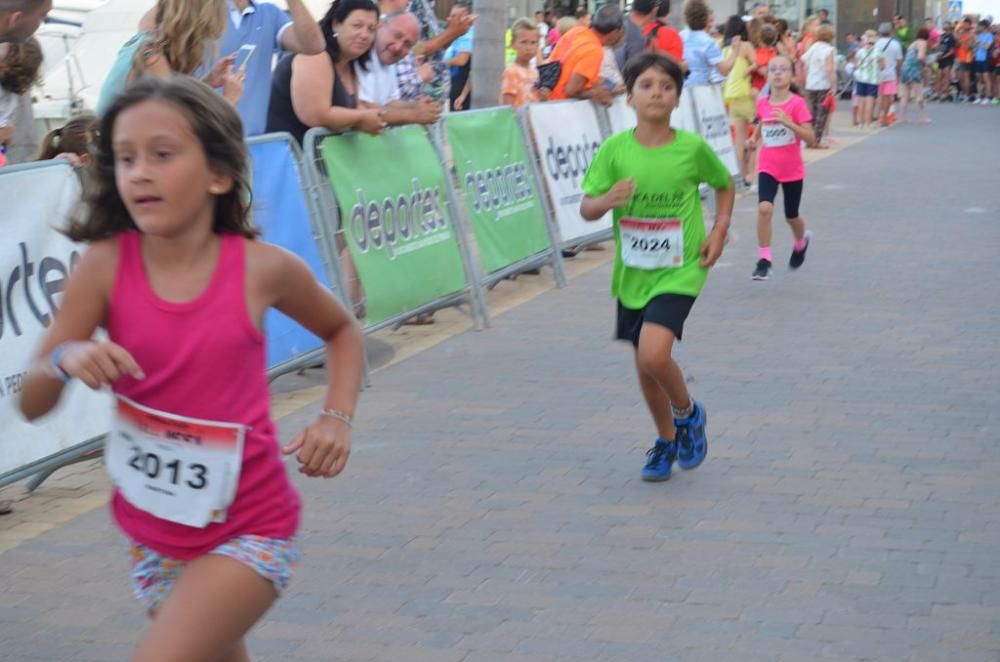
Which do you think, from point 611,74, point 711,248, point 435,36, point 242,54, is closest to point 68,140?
point 242,54

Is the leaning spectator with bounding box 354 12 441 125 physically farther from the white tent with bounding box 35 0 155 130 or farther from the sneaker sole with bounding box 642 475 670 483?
the white tent with bounding box 35 0 155 130

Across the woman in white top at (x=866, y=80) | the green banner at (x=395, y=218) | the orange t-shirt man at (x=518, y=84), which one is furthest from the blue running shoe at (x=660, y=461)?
the woman in white top at (x=866, y=80)

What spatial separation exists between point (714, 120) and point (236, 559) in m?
14.9

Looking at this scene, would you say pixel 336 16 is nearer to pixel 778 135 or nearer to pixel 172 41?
pixel 172 41

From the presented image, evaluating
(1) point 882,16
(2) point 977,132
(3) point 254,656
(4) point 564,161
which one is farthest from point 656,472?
(1) point 882,16

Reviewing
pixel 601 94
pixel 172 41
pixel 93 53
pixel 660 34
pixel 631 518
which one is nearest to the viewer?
pixel 631 518

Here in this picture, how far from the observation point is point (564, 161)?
1202 cm

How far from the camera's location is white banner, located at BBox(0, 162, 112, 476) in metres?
5.75

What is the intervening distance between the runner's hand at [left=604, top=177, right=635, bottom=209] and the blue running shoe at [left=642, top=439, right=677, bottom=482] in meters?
0.98

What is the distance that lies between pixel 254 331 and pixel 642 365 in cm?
316

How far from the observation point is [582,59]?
12781mm

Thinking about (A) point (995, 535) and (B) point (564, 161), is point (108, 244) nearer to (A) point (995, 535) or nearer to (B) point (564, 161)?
(A) point (995, 535)

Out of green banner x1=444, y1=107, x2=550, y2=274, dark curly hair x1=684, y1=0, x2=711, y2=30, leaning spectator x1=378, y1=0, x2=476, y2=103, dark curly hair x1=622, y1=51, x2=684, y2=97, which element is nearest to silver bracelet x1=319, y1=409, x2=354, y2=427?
dark curly hair x1=622, y1=51, x2=684, y2=97

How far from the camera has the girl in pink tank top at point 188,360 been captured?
302 centimetres
